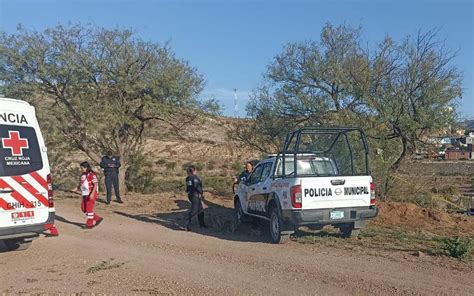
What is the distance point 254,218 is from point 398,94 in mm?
8175

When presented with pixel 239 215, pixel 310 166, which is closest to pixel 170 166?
pixel 239 215

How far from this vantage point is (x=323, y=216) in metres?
11.2

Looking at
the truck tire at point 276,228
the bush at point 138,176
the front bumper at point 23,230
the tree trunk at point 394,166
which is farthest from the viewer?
the bush at point 138,176

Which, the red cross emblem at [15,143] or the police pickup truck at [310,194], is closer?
the red cross emblem at [15,143]

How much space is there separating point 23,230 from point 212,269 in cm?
342

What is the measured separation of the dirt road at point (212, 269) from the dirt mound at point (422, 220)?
4054 millimetres

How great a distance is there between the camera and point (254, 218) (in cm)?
1423

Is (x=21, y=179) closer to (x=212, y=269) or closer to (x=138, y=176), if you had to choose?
(x=212, y=269)

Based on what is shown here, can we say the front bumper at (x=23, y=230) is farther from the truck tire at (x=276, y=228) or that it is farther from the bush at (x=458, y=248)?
the bush at (x=458, y=248)

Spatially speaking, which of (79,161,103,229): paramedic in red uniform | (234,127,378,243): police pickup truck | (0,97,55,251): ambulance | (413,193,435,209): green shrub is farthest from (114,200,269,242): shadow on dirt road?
(413,193,435,209): green shrub

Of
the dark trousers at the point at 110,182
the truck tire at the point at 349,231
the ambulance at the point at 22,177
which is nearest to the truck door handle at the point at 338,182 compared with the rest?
the truck tire at the point at 349,231

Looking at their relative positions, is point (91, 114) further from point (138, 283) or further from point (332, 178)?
point (138, 283)

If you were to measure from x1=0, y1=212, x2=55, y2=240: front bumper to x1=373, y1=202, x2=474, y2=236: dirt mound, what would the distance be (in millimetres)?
8268

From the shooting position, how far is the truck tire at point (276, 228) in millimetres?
11430
